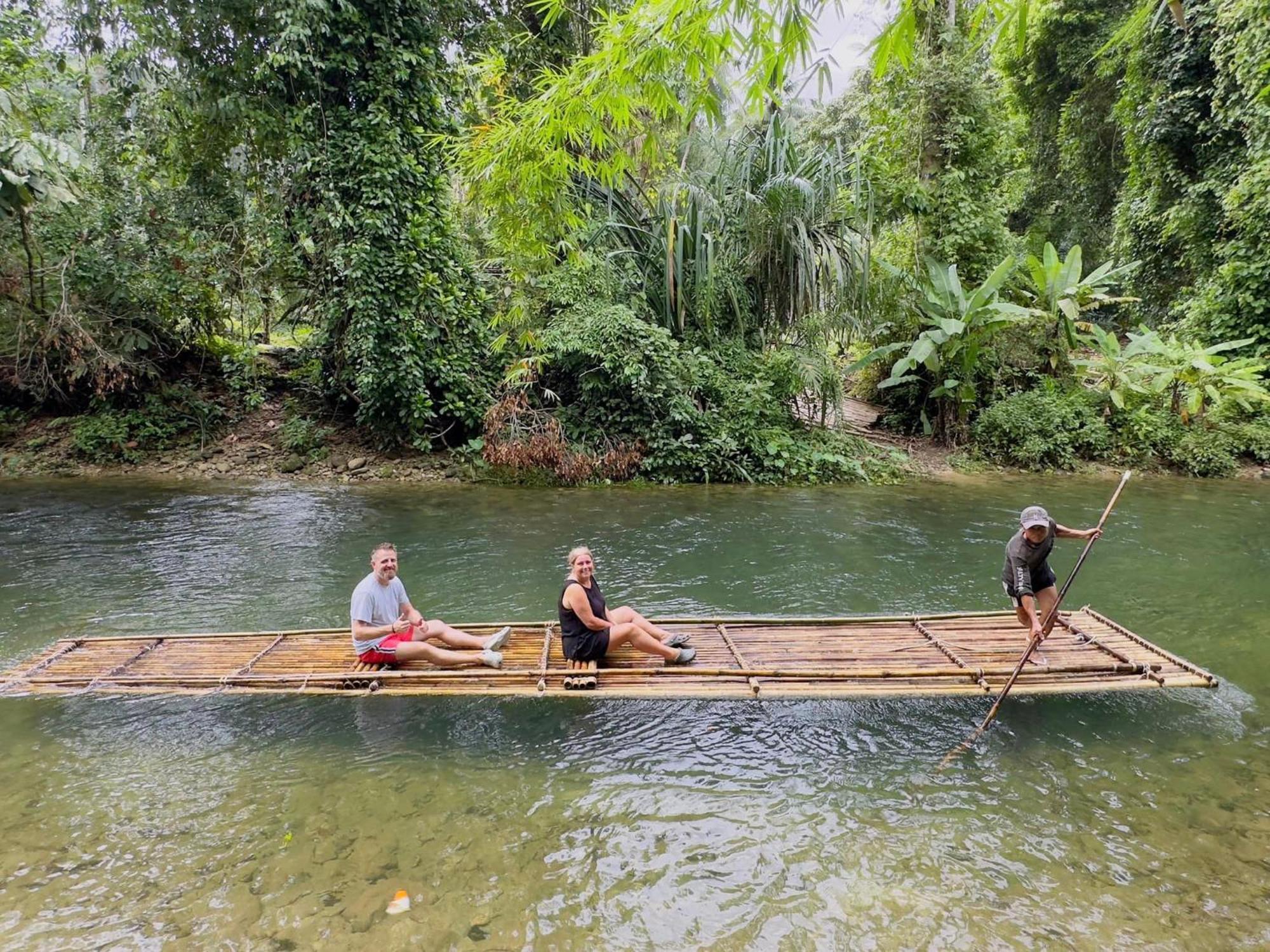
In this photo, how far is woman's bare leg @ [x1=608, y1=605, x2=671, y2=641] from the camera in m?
5.23

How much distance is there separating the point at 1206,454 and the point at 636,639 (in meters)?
11.8

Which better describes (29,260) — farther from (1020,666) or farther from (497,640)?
(1020,666)

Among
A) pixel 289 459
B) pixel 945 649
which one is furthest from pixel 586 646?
pixel 289 459

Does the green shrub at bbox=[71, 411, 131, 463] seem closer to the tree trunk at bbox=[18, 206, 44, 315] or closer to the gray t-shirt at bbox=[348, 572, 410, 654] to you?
the tree trunk at bbox=[18, 206, 44, 315]

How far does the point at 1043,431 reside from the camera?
12.9 meters

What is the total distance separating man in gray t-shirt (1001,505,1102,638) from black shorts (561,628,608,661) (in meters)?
2.75

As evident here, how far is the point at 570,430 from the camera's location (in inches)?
484

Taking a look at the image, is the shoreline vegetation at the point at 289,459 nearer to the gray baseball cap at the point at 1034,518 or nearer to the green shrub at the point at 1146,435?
the green shrub at the point at 1146,435

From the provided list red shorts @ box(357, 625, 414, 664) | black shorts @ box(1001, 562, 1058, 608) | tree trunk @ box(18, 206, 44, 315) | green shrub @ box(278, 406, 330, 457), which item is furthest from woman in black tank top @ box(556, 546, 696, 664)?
tree trunk @ box(18, 206, 44, 315)

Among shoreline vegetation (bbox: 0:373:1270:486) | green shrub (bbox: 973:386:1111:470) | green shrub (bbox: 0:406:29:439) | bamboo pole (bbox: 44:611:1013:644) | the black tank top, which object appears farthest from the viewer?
green shrub (bbox: 0:406:29:439)

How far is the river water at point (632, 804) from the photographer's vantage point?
10.8 feet

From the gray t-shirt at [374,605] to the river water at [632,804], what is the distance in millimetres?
539

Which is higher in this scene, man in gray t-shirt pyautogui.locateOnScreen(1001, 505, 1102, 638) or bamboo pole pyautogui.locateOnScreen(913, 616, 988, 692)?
man in gray t-shirt pyautogui.locateOnScreen(1001, 505, 1102, 638)

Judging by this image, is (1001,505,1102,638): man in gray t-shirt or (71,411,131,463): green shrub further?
(71,411,131,463): green shrub
